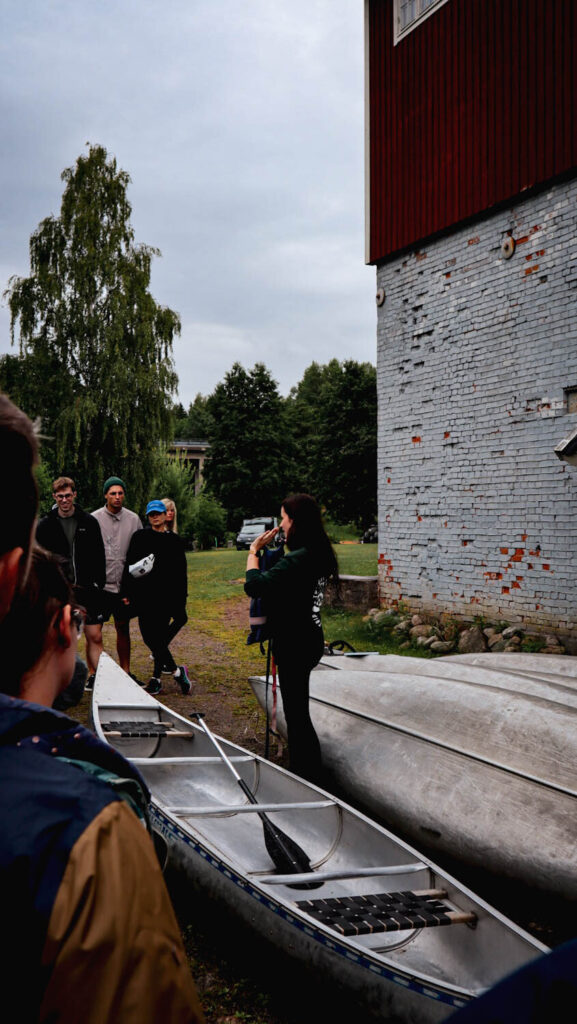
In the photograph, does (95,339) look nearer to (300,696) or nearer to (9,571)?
(300,696)

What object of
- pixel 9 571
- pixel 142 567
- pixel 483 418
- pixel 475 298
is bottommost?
pixel 142 567

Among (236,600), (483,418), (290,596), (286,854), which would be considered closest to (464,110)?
(483,418)

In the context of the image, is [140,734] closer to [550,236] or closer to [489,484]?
[489,484]

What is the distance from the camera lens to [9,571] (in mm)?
1012

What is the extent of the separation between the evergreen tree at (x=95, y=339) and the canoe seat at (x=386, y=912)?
20.8 metres

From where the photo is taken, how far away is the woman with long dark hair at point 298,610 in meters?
4.59

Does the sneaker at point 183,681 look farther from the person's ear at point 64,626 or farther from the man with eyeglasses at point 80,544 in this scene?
the person's ear at point 64,626

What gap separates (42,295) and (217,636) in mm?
→ 15918

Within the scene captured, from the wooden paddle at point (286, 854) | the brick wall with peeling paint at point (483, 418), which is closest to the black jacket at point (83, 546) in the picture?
the wooden paddle at point (286, 854)

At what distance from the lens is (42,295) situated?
74.8ft

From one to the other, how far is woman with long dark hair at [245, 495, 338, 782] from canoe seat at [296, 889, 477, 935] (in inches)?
60.9

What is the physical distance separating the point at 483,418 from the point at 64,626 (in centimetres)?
866

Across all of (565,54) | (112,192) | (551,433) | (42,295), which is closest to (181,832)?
(551,433)

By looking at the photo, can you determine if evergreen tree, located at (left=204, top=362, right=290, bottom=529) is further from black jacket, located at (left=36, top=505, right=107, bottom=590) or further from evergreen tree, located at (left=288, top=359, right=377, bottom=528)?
black jacket, located at (left=36, top=505, right=107, bottom=590)
